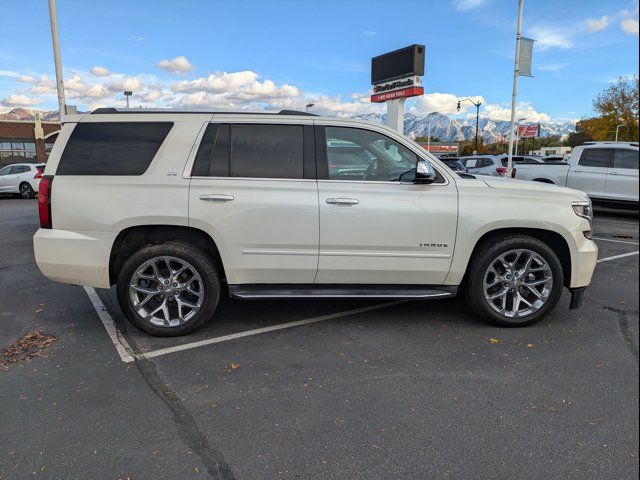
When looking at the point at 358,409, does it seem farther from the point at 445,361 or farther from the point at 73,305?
the point at 73,305

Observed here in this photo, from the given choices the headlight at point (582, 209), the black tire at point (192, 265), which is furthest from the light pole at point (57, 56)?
the headlight at point (582, 209)

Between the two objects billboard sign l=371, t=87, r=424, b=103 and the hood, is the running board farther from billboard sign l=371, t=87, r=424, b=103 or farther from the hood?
billboard sign l=371, t=87, r=424, b=103

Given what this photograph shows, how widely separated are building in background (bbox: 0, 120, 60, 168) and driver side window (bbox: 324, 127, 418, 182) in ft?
141

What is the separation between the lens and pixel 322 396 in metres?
3.39

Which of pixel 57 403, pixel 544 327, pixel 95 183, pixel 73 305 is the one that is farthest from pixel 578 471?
pixel 73 305

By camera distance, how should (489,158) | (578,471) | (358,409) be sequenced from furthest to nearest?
(489,158) < (358,409) < (578,471)

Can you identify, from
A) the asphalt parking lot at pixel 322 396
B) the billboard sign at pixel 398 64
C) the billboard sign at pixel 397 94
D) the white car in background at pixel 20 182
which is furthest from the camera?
the billboard sign at pixel 397 94

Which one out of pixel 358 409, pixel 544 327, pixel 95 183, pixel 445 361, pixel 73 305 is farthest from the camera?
pixel 73 305

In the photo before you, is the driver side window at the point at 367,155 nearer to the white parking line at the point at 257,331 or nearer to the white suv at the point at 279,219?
the white suv at the point at 279,219

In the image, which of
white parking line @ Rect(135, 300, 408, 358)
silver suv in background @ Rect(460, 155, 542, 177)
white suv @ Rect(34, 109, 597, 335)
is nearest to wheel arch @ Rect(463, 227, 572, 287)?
white suv @ Rect(34, 109, 597, 335)

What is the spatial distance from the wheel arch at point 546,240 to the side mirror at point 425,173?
767mm

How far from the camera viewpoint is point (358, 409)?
322cm

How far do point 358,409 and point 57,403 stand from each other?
205cm

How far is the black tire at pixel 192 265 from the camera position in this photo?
4.31 metres
